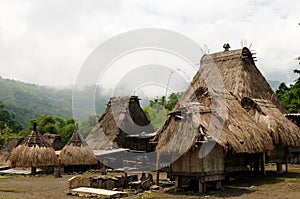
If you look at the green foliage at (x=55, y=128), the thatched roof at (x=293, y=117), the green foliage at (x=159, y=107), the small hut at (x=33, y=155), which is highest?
the green foliage at (x=159, y=107)

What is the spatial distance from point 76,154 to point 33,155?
277 cm

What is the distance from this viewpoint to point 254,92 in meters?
21.9

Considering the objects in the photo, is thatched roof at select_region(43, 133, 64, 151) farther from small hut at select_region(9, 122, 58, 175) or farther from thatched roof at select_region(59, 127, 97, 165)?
small hut at select_region(9, 122, 58, 175)

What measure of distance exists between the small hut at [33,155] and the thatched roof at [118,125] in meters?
3.74

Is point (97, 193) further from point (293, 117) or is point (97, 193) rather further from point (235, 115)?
point (293, 117)

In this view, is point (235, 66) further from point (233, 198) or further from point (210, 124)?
point (233, 198)

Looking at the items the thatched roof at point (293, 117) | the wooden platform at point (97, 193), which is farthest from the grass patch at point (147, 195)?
the thatched roof at point (293, 117)

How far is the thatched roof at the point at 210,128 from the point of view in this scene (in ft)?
45.8

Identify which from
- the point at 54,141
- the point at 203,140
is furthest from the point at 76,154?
the point at 203,140

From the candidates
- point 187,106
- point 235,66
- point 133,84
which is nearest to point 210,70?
point 235,66

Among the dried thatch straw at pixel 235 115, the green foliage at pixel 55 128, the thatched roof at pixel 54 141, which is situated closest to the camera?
the dried thatch straw at pixel 235 115

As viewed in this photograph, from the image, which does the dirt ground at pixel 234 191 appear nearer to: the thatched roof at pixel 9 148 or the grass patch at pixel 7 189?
the grass patch at pixel 7 189

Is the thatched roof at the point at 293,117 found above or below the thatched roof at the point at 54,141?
above

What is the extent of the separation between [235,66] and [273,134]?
21.1 feet
